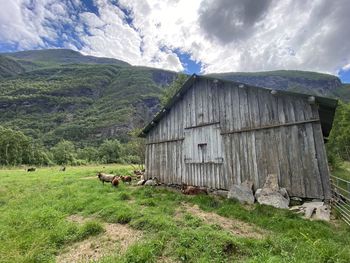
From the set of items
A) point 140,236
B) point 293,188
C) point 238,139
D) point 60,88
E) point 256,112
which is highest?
point 60,88

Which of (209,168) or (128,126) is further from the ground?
(128,126)

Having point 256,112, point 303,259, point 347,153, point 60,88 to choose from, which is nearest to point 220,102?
point 256,112

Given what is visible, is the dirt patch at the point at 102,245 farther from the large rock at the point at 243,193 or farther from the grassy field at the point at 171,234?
the large rock at the point at 243,193

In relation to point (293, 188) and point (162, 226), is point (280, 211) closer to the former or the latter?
point (293, 188)

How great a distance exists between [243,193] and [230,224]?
3.14 meters

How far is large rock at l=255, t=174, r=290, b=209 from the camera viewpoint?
29.6ft

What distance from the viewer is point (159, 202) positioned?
10.3 metres

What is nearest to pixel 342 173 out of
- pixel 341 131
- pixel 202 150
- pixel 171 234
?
pixel 202 150

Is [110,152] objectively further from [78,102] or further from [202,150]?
[78,102]

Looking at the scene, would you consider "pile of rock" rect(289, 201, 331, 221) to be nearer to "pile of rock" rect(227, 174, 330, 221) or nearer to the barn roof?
"pile of rock" rect(227, 174, 330, 221)

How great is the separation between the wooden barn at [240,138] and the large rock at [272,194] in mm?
278

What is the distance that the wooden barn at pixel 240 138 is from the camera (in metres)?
9.06

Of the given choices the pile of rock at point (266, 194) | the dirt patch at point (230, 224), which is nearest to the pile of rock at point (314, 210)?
the pile of rock at point (266, 194)

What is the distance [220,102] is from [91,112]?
135 meters
